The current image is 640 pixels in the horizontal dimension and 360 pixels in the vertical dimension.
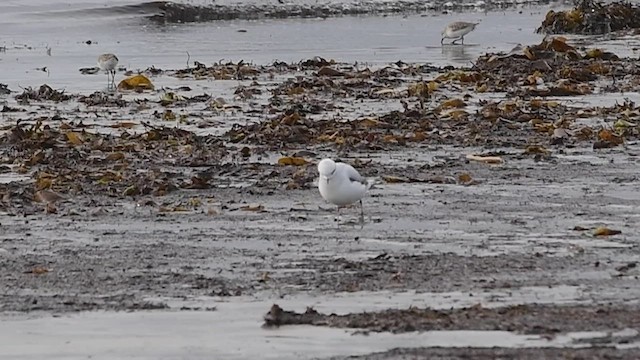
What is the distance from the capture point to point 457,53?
70.8 feet

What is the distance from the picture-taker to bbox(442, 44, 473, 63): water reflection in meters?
20.4

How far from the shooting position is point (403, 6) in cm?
3572

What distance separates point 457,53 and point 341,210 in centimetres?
1401

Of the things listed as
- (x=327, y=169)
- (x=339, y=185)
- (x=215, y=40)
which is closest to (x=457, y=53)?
(x=215, y=40)

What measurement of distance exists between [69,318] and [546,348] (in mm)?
2063

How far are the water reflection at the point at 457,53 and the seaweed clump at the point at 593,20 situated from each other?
3111mm

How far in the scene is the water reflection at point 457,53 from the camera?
2036 cm

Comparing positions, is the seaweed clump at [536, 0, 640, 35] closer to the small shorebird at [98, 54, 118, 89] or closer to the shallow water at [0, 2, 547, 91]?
the shallow water at [0, 2, 547, 91]

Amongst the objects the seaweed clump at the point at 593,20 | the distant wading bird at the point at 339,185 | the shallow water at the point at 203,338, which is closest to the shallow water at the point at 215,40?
the seaweed clump at the point at 593,20

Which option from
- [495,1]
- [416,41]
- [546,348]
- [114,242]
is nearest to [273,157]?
[114,242]

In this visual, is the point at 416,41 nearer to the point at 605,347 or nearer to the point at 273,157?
the point at 273,157

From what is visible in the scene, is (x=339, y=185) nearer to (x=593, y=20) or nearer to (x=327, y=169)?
(x=327, y=169)

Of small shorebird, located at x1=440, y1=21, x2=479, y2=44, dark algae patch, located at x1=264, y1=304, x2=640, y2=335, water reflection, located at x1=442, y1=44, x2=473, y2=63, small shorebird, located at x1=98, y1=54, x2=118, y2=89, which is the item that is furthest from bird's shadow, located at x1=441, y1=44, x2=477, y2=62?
dark algae patch, located at x1=264, y1=304, x2=640, y2=335

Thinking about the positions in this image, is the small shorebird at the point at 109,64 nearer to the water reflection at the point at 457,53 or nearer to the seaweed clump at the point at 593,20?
the water reflection at the point at 457,53
